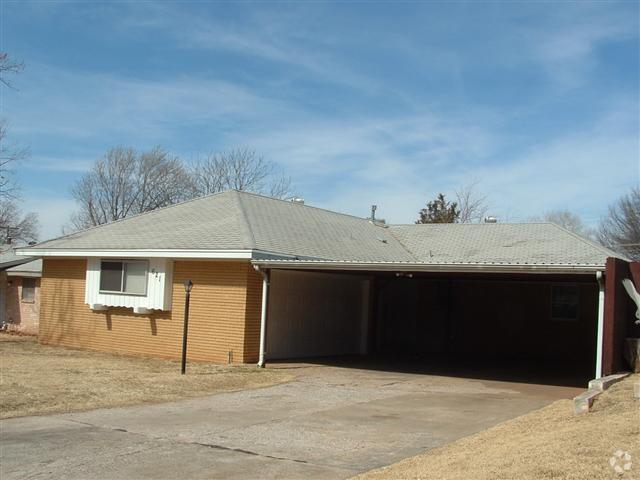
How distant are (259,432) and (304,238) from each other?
1123cm

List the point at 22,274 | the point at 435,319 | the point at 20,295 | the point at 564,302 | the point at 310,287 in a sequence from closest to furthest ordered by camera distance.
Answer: the point at 310,287 → the point at 564,302 → the point at 435,319 → the point at 22,274 → the point at 20,295

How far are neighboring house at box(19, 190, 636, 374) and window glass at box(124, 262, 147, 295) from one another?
3 cm

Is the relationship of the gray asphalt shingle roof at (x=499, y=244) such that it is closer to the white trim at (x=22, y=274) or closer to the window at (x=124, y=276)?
the window at (x=124, y=276)

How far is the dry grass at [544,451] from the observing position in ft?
19.1

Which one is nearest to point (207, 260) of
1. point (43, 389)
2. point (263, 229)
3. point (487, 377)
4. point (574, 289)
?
point (263, 229)

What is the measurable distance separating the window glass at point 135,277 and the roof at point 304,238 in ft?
1.76


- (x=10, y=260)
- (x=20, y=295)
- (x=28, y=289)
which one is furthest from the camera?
(x=10, y=260)

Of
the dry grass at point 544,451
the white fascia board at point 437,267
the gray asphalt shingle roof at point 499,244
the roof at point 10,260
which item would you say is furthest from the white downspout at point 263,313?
the roof at point 10,260

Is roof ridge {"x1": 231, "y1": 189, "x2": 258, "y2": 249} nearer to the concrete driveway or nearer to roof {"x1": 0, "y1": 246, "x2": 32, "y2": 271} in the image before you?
the concrete driveway

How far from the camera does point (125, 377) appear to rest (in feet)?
45.5

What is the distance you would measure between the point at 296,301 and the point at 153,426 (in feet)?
31.3

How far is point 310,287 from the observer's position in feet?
63.5

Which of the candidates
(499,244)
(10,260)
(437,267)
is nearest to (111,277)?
(437,267)

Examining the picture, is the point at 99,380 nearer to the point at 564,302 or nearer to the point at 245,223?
the point at 245,223
